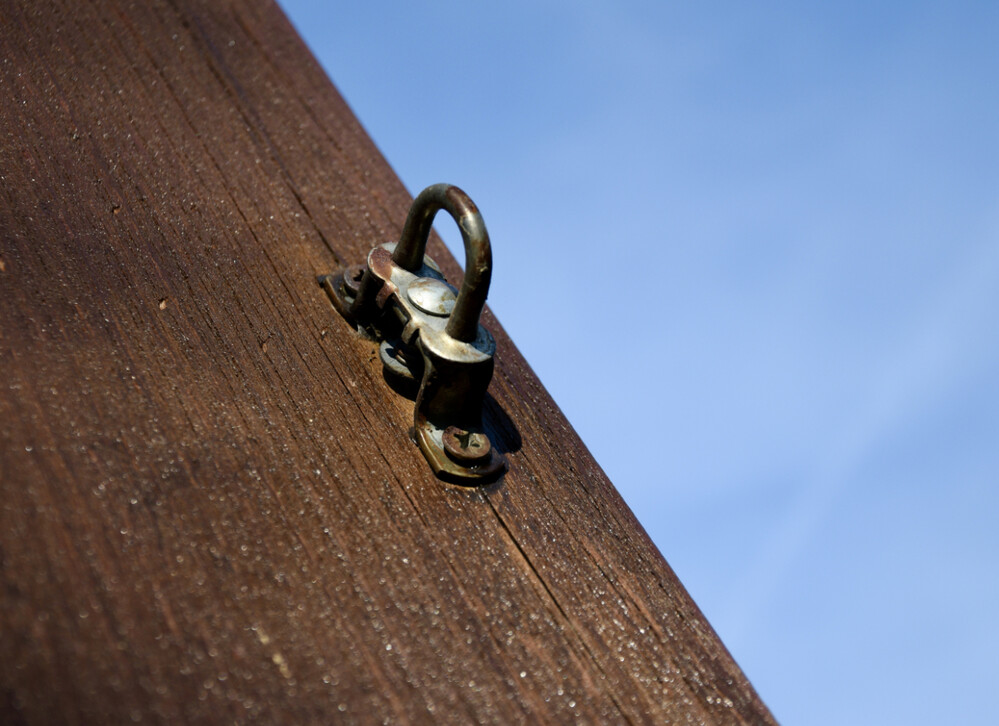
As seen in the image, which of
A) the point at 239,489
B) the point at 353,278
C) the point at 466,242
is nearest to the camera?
the point at 239,489

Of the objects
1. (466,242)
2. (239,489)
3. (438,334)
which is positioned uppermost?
(466,242)

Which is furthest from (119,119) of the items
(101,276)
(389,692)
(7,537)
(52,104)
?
(389,692)

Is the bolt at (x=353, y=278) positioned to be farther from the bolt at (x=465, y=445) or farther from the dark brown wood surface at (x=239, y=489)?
the bolt at (x=465, y=445)

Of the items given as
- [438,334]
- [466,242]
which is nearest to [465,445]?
[438,334]

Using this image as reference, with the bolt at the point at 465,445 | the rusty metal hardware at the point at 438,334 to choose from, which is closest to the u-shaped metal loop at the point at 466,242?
the rusty metal hardware at the point at 438,334

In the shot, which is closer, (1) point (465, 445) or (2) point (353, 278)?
(1) point (465, 445)

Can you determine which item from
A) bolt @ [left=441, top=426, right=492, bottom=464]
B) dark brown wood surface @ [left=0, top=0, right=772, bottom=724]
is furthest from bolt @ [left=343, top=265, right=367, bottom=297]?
bolt @ [left=441, top=426, right=492, bottom=464]

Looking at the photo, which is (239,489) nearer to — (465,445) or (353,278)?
(465,445)
